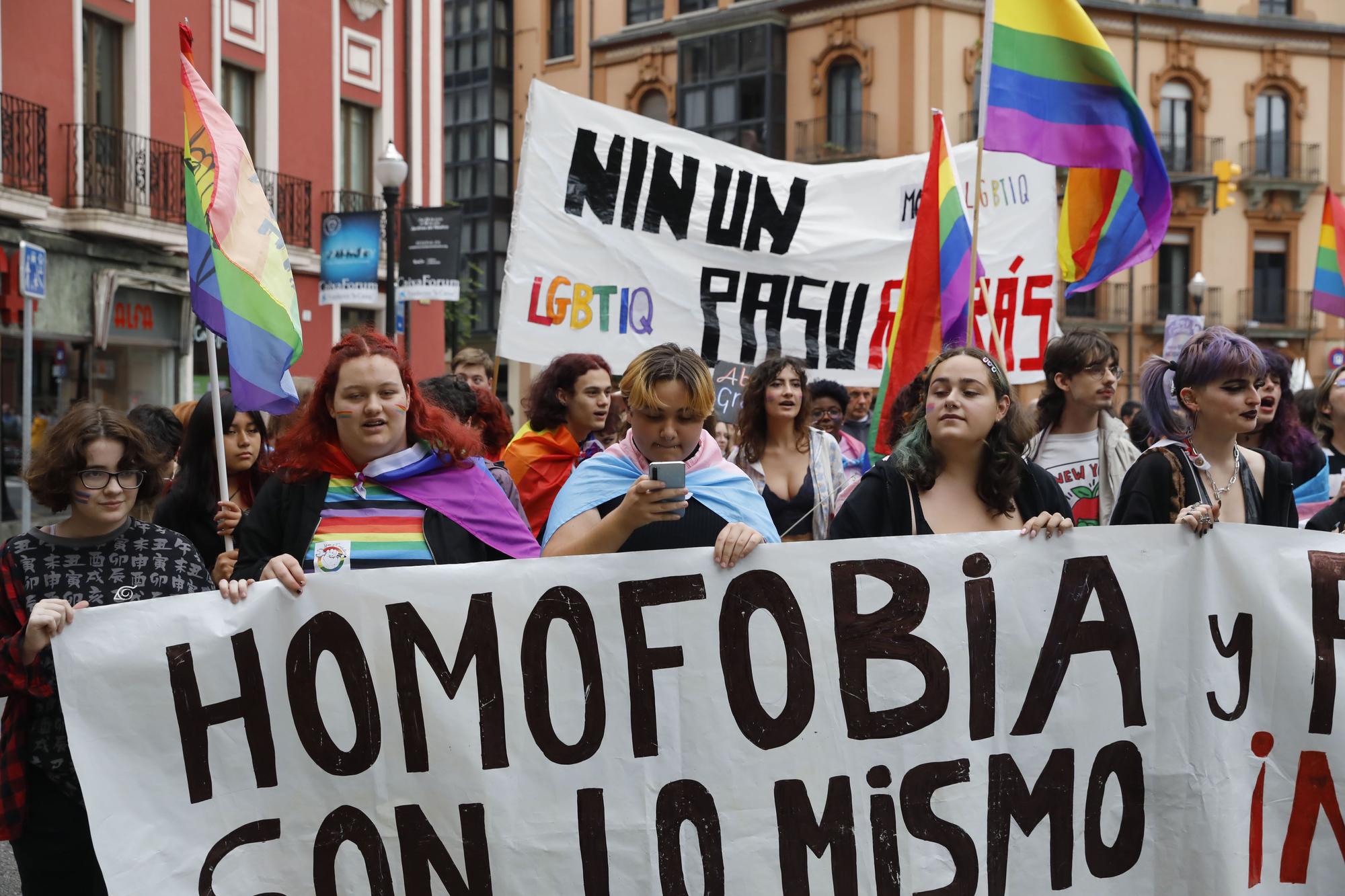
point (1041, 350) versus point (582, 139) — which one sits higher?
point (582, 139)

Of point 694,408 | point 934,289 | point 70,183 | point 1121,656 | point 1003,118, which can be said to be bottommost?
point 1121,656

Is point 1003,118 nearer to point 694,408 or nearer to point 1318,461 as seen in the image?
point 1318,461

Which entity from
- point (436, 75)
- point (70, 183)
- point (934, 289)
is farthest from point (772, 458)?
point (436, 75)

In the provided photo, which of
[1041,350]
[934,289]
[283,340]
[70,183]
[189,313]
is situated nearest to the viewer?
Answer: [283,340]

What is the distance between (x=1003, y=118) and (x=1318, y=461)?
6.20 ft

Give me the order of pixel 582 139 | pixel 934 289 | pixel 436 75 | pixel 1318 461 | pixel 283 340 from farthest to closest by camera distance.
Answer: pixel 436 75 < pixel 582 139 < pixel 934 289 < pixel 1318 461 < pixel 283 340

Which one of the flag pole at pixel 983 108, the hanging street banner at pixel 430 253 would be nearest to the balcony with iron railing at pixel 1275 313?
the hanging street banner at pixel 430 253

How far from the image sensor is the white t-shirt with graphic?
5.59 m

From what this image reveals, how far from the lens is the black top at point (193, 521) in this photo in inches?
195

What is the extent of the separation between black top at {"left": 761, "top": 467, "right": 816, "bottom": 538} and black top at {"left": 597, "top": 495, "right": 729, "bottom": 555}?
1825 mm

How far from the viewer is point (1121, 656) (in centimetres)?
388

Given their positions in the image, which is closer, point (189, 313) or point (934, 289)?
point (934, 289)

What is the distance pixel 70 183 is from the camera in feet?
57.2

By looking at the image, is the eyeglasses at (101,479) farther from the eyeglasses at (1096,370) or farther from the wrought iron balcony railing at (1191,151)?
the wrought iron balcony railing at (1191,151)
